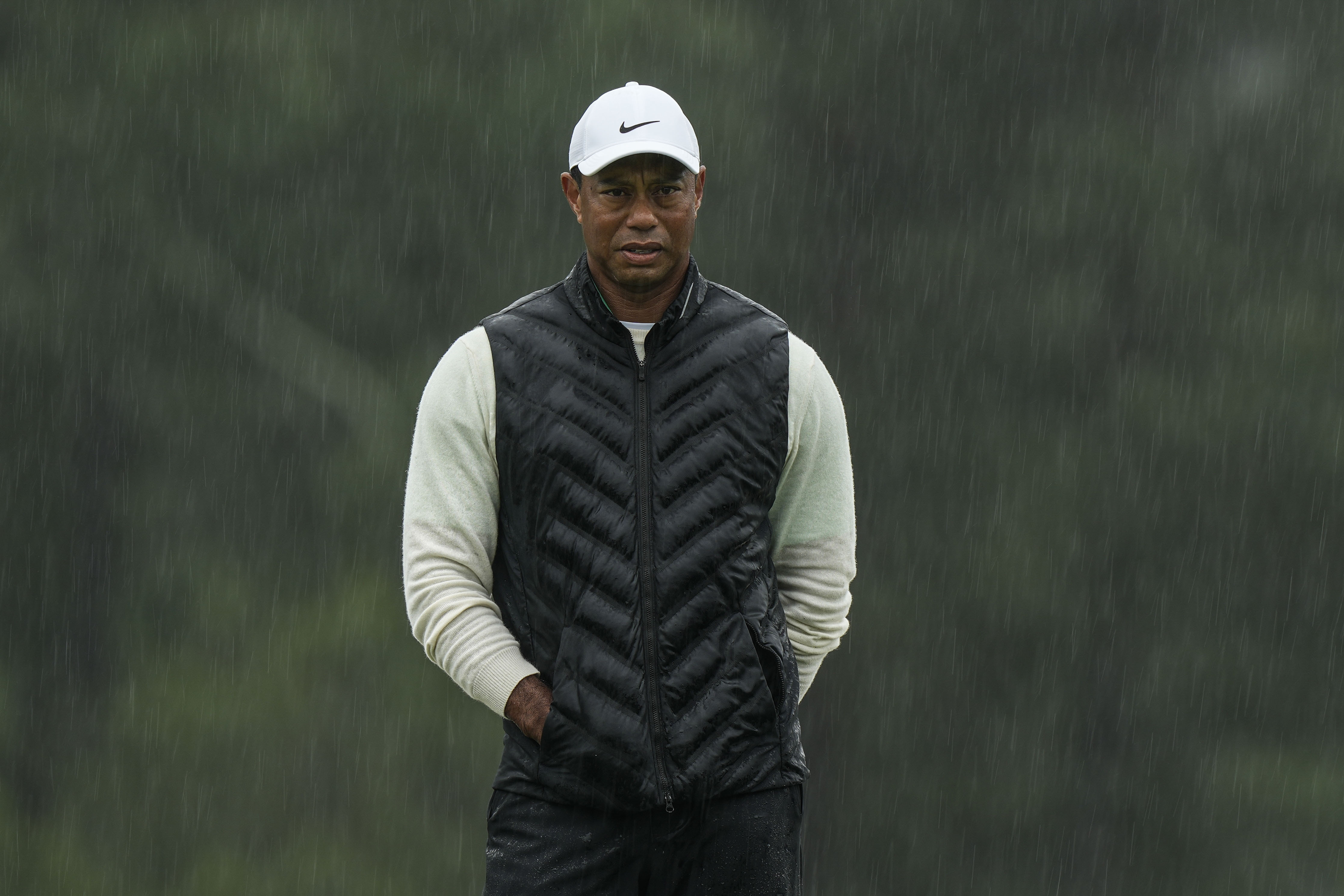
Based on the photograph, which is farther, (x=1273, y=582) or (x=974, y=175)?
(x=1273, y=582)

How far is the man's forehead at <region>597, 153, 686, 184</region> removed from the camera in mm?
2373

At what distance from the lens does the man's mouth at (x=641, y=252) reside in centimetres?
239

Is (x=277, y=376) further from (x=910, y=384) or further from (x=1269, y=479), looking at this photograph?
(x=1269, y=479)

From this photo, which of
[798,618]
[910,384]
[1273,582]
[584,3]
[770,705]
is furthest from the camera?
[1273,582]

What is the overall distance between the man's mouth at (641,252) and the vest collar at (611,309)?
5 cm

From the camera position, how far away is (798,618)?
2580 millimetres

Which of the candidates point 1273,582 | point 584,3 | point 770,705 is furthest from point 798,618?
point 1273,582

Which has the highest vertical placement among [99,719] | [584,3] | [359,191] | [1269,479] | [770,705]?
[584,3]

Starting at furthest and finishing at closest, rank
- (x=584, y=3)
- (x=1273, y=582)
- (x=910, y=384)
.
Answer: (x=1273, y=582) → (x=910, y=384) → (x=584, y=3)

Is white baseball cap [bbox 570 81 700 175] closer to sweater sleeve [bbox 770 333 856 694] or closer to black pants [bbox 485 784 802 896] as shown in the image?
sweater sleeve [bbox 770 333 856 694]

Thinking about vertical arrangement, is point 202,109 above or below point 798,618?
above

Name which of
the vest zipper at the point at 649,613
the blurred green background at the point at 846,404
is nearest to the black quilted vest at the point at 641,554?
the vest zipper at the point at 649,613

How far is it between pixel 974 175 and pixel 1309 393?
210cm

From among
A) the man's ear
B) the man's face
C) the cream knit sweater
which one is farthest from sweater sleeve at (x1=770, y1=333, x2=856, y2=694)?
the man's ear
